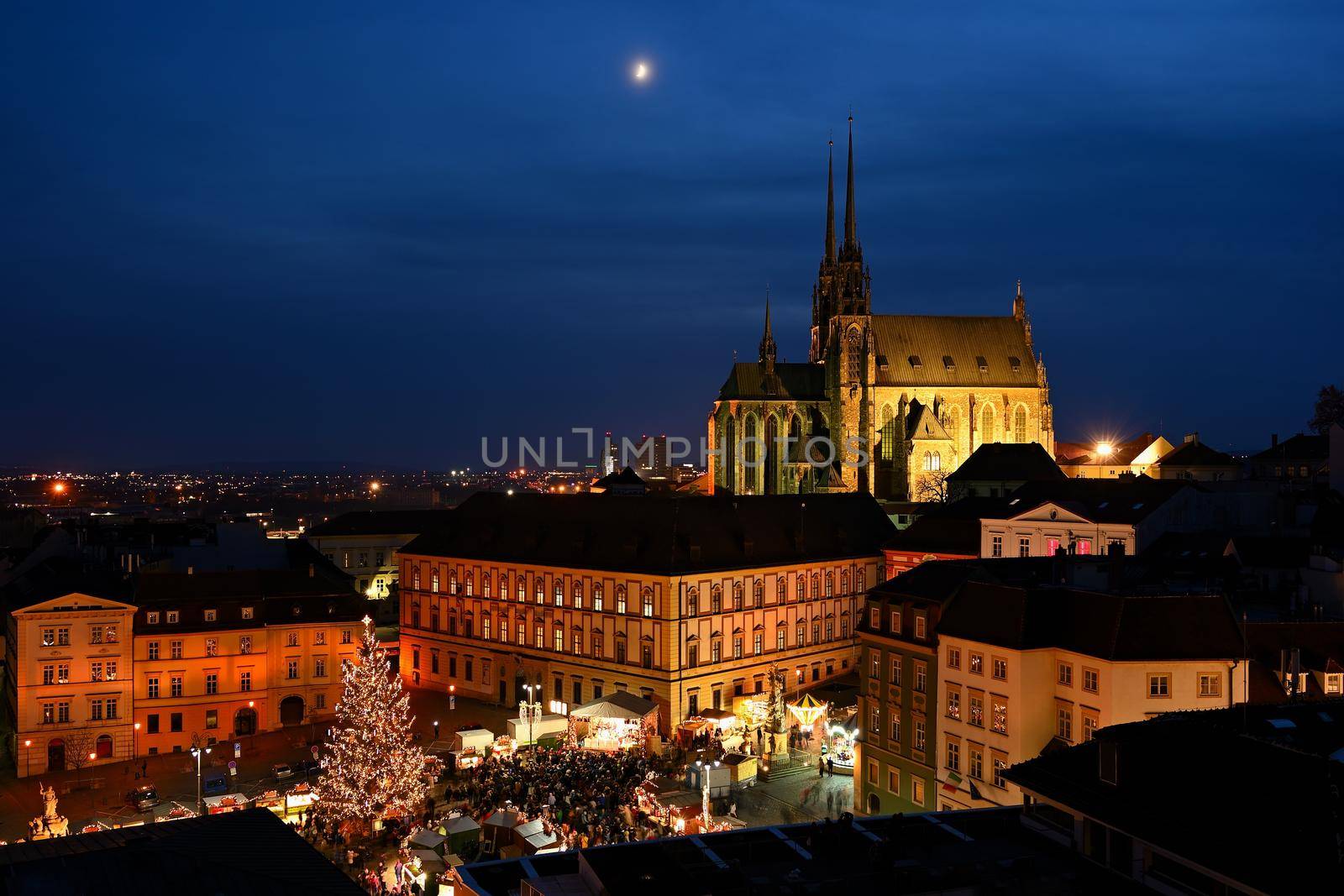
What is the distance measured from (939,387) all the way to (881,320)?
10.1m

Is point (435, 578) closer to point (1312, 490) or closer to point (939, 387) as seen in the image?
point (1312, 490)

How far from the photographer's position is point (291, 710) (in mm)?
63156

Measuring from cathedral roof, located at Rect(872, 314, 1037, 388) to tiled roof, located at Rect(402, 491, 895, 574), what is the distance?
49139 millimetres

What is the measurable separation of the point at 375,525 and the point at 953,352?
2494 inches

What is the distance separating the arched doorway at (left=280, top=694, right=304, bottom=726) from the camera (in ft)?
206

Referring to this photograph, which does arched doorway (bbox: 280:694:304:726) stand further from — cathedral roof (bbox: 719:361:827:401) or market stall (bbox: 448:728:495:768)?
cathedral roof (bbox: 719:361:827:401)

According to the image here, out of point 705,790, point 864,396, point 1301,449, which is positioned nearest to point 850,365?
point 864,396

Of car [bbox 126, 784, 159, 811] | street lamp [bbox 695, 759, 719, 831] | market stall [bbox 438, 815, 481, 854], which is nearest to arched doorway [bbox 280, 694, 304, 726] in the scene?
car [bbox 126, 784, 159, 811]

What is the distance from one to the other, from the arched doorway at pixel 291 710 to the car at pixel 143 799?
42.3 ft

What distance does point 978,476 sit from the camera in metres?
106

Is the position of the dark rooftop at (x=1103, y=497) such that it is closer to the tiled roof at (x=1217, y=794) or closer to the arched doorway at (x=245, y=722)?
the arched doorway at (x=245, y=722)

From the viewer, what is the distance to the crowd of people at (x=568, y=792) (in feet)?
134

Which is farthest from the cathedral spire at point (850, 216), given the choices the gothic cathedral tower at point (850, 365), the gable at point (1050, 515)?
the gable at point (1050, 515)

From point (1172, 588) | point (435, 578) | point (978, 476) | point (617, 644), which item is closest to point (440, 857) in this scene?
point (1172, 588)
